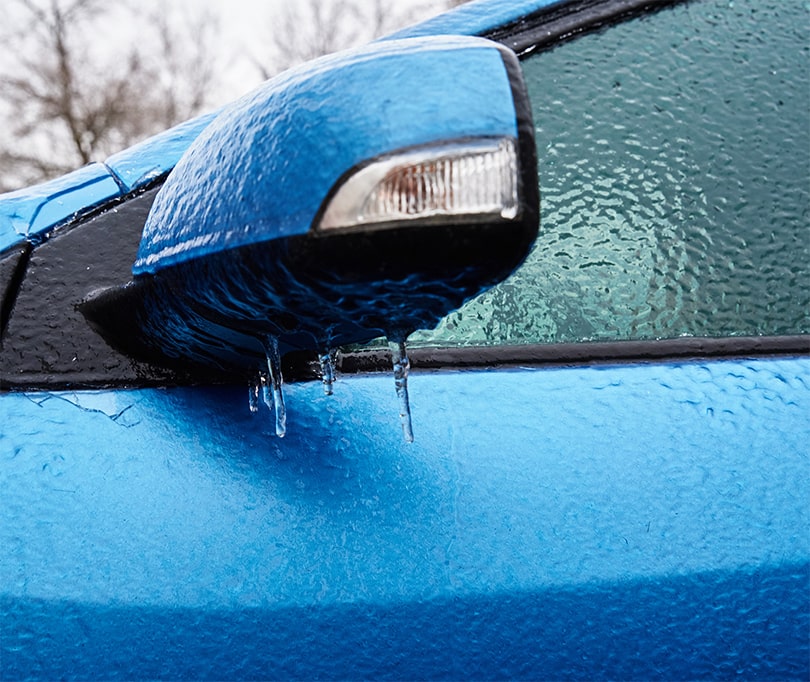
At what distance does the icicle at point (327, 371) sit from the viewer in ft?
2.99

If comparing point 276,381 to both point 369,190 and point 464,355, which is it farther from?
point 369,190

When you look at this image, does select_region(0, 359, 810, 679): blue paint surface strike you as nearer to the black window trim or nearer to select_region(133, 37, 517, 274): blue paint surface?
the black window trim

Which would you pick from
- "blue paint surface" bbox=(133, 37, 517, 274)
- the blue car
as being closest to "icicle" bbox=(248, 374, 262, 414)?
the blue car

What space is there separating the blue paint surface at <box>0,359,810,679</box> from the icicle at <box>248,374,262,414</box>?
0.01 m

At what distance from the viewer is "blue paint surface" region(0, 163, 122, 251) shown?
3.57 feet

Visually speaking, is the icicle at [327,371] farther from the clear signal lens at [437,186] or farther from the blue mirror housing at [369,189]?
the clear signal lens at [437,186]

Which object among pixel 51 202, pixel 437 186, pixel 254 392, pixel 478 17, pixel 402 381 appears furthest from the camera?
pixel 478 17

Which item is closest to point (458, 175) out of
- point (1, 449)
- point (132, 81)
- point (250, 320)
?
point (250, 320)

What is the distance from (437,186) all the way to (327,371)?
0.40 meters

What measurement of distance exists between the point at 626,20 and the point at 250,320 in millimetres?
908

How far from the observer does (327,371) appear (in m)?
0.93

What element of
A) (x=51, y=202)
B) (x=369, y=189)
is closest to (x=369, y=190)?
(x=369, y=189)

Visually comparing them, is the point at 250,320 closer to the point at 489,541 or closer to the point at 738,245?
the point at 489,541

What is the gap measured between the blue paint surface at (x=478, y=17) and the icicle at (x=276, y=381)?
0.62 m
